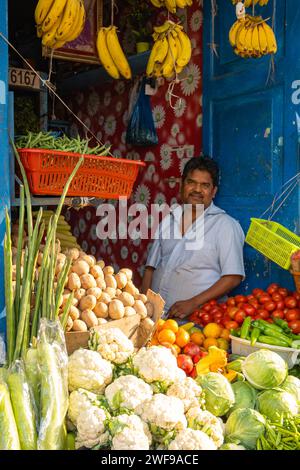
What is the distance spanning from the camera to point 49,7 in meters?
3.16

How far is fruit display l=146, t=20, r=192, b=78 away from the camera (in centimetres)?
367

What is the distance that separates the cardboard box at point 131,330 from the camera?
98.8 inches

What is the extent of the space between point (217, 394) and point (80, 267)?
3.15 feet

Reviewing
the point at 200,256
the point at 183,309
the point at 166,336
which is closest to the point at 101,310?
the point at 166,336

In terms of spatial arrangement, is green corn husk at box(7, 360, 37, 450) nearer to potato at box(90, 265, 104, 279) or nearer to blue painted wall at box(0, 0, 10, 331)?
blue painted wall at box(0, 0, 10, 331)

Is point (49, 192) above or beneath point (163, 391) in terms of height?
above

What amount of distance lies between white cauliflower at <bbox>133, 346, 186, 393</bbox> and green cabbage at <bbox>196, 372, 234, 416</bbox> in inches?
5.5

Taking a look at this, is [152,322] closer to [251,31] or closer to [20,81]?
[251,31]

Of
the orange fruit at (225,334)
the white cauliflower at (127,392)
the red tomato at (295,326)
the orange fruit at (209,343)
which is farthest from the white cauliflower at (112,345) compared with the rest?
the red tomato at (295,326)

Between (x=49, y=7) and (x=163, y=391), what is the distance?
2.25m

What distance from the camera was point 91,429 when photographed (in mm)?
1946

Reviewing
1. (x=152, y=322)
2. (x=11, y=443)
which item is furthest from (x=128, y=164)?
(x=11, y=443)

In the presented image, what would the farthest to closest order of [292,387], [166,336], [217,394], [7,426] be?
[166,336], [292,387], [217,394], [7,426]

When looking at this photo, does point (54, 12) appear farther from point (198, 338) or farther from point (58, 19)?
point (198, 338)
